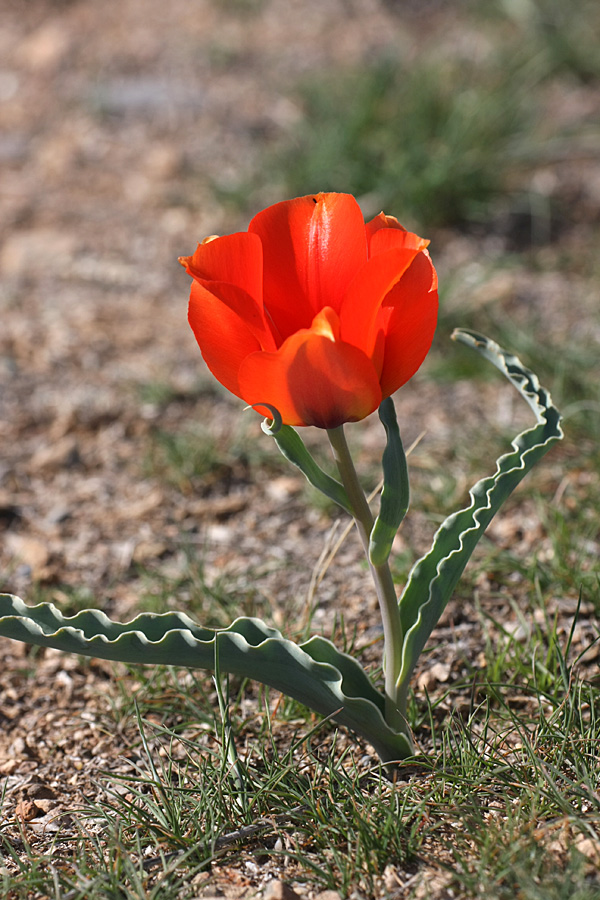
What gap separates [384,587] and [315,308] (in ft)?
1.38

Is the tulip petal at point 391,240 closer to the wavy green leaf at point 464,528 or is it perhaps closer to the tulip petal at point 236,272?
the tulip petal at point 236,272

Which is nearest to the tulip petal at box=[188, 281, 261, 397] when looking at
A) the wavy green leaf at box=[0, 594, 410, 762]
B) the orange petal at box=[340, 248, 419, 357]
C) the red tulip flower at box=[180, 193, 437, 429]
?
the red tulip flower at box=[180, 193, 437, 429]

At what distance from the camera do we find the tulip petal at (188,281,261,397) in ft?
3.58

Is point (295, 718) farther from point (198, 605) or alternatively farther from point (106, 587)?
point (106, 587)

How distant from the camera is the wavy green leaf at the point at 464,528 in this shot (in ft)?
4.19

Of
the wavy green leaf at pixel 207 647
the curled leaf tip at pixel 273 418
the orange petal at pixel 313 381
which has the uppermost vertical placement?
the orange petal at pixel 313 381

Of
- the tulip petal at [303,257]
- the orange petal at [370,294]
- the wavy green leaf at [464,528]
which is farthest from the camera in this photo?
the wavy green leaf at [464,528]

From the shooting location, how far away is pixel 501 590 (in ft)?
6.21

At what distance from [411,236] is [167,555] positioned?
137 cm

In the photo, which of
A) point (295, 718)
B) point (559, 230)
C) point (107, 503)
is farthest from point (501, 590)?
point (559, 230)

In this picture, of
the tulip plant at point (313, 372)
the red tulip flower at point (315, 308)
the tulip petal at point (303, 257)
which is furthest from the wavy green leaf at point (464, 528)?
the tulip petal at point (303, 257)

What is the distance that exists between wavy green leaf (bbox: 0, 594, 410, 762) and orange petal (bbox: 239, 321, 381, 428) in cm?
32

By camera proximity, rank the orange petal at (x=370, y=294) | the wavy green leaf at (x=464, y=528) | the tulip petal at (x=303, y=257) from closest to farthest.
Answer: the orange petal at (x=370, y=294), the tulip petal at (x=303, y=257), the wavy green leaf at (x=464, y=528)

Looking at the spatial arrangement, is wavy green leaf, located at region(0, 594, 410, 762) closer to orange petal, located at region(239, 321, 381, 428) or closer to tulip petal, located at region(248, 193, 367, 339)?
orange petal, located at region(239, 321, 381, 428)
